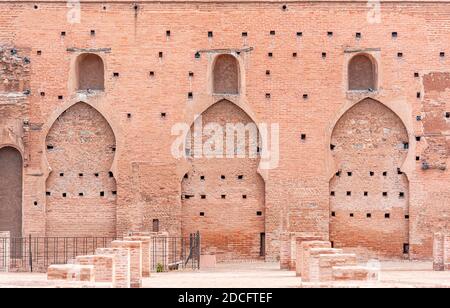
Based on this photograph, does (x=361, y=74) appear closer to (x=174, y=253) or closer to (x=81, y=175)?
(x=174, y=253)

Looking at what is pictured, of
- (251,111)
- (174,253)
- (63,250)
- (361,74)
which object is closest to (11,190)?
(63,250)

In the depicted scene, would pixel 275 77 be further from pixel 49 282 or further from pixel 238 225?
pixel 49 282

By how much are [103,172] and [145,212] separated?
161 cm

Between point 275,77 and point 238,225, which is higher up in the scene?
point 275,77

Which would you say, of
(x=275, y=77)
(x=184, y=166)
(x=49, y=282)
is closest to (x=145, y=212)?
(x=184, y=166)

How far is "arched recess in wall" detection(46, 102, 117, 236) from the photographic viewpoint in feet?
109

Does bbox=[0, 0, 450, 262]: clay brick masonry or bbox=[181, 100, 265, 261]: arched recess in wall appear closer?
bbox=[0, 0, 450, 262]: clay brick masonry

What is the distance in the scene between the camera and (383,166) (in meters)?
33.2

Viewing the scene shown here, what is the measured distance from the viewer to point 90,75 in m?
33.6

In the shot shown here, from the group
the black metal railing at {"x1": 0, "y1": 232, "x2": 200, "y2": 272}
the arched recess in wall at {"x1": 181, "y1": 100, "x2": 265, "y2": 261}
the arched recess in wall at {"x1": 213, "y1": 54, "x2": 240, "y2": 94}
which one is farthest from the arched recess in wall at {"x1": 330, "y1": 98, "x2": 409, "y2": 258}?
the black metal railing at {"x1": 0, "y1": 232, "x2": 200, "y2": 272}

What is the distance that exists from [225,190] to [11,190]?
566cm

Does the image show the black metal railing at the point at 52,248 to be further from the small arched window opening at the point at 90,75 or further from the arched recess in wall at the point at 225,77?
the arched recess in wall at the point at 225,77

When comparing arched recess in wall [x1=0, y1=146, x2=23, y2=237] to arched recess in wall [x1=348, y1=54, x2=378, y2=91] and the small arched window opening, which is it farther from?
arched recess in wall [x1=348, y1=54, x2=378, y2=91]

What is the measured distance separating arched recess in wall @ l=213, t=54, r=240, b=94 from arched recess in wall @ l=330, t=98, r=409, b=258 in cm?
296
